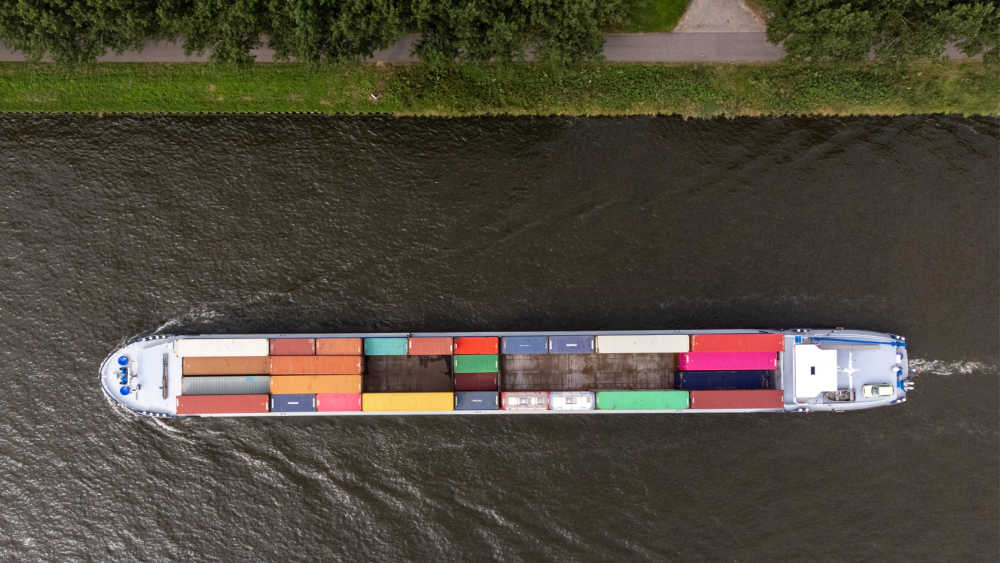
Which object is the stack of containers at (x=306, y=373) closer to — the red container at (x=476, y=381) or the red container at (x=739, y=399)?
the red container at (x=476, y=381)

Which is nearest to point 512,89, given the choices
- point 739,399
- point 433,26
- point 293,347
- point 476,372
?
point 433,26

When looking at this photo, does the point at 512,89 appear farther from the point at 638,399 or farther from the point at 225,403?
the point at 225,403

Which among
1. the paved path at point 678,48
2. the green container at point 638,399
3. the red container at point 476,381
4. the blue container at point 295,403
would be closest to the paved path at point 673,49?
the paved path at point 678,48

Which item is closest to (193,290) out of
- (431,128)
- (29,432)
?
(29,432)

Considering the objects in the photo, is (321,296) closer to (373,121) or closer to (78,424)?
(373,121)

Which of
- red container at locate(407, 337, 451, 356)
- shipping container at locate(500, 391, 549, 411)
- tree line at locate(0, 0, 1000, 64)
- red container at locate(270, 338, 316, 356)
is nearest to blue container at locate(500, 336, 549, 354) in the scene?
shipping container at locate(500, 391, 549, 411)

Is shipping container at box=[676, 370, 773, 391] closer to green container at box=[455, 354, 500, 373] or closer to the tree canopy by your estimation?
green container at box=[455, 354, 500, 373]

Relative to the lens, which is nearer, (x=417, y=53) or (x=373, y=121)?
(x=417, y=53)
